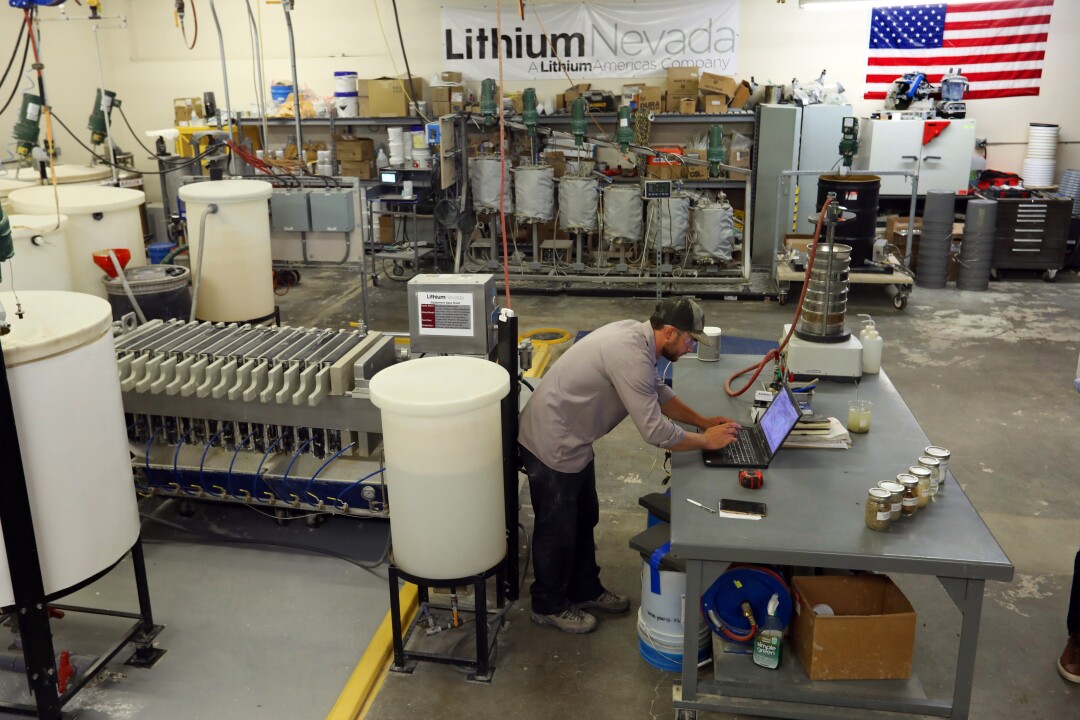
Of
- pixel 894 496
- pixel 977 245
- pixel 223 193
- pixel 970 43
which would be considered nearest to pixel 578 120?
pixel 223 193

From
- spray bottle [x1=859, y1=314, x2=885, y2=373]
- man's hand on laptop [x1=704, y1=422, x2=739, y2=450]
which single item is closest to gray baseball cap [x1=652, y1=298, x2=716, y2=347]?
man's hand on laptop [x1=704, y1=422, x2=739, y2=450]

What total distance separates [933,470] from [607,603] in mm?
1277

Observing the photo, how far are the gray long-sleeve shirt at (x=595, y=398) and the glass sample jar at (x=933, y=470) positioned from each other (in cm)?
72

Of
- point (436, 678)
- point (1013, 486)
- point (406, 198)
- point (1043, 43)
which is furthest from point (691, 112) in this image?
point (436, 678)

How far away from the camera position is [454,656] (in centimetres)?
302

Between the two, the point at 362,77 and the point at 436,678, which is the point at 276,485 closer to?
the point at 436,678

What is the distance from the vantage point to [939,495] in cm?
259

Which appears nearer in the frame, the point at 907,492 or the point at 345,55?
the point at 907,492

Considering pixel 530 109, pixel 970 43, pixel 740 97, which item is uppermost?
pixel 970 43

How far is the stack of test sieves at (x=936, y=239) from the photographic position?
25.2 ft

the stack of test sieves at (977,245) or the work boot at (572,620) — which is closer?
the work boot at (572,620)

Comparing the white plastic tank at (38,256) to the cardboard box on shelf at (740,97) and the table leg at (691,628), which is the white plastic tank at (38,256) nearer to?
the table leg at (691,628)

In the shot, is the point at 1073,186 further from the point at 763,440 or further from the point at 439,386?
the point at 439,386

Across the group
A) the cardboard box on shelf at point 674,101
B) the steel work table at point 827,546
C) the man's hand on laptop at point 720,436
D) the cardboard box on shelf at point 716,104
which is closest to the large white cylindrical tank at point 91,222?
the man's hand on laptop at point 720,436
